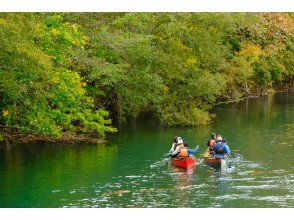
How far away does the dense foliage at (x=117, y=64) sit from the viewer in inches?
1182

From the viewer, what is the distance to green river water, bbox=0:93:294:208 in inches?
970

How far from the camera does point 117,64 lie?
41.6 m

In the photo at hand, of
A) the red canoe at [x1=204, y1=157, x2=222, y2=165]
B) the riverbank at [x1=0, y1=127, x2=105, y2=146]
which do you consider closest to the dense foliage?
the riverbank at [x1=0, y1=127, x2=105, y2=146]

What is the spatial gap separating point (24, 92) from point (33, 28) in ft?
10.3

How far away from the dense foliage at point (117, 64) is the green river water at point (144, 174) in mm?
1810

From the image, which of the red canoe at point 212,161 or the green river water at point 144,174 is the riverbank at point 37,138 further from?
the red canoe at point 212,161

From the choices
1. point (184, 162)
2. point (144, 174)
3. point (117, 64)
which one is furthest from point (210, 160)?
point (117, 64)

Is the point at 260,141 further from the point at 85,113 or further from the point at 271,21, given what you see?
the point at 271,21

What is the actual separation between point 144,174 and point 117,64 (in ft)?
44.0

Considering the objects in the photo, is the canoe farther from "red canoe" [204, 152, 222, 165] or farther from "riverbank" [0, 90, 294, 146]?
"riverbank" [0, 90, 294, 146]

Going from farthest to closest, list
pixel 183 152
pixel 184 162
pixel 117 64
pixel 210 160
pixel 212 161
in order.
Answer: pixel 117 64 < pixel 183 152 < pixel 210 160 < pixel 212 161 < pixel 184 162

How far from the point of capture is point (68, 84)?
113 ft

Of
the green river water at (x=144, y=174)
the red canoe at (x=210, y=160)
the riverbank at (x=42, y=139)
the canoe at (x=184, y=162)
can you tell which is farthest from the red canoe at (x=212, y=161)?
the riverbank at (x=42, y=139)

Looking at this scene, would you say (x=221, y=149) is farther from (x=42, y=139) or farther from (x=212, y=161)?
(x=42, y=139)
